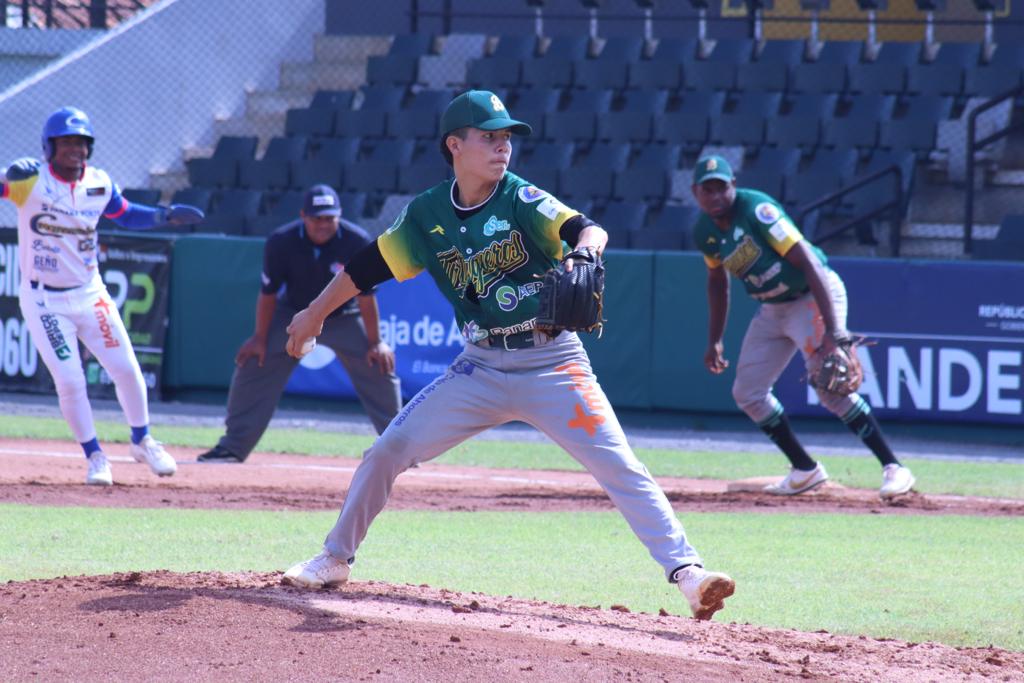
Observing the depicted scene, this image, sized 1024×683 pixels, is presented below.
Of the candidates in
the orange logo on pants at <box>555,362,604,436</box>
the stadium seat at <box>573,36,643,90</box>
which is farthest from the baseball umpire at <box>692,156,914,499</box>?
the stadium seat at <box>573,36,643,90</box>

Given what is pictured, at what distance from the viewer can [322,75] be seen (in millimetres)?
21172

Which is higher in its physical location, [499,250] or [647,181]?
[499,250]

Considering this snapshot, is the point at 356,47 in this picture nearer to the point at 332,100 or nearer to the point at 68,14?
the point at 332,100

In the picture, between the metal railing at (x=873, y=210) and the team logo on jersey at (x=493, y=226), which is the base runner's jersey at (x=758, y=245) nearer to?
the team logo on jersey at (x=493, y=226)

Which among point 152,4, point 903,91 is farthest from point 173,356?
point 903,91

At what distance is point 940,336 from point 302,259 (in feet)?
20.2

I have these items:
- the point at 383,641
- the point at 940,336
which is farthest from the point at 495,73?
the point at 383,641

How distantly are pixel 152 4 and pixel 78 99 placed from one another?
2.49 m

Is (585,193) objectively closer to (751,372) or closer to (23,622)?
(751,372)

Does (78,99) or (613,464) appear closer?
(613,464)

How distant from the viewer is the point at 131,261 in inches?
601

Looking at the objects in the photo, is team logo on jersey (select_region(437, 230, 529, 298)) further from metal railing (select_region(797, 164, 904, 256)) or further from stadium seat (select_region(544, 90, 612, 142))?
stadium seat (select_region(544, 90, 612, 142))

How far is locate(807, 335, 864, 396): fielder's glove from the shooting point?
8617 mm

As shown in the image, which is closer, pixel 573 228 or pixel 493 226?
pixel 573 228
